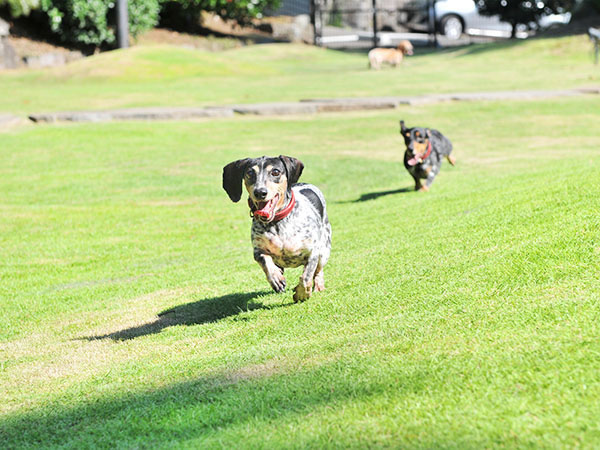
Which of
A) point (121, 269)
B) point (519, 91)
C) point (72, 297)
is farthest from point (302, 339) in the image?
point (519, 91)

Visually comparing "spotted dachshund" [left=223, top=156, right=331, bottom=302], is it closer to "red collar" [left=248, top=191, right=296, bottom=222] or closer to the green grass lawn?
"red collar" [left=248, top=191, right=296, bottom=222]

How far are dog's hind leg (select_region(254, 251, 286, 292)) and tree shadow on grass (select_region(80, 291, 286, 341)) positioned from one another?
0.60m

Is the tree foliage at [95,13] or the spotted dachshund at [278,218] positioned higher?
the tree foliage at [95,13]

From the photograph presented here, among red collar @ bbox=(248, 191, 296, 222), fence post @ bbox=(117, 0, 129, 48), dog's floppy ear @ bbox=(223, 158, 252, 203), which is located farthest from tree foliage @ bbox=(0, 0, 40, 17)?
red collar @ bbox=(248, 191, 296, 222)

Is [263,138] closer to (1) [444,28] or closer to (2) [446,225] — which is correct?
(2) [446,225]

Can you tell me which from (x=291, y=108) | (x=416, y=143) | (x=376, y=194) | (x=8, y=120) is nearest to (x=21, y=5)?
(x=8, y=120)

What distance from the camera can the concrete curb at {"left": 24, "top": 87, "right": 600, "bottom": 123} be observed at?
67.7 ft

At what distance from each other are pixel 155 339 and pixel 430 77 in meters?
24.2

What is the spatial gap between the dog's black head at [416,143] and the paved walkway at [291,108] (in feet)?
32.5

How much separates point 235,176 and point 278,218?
469 mm

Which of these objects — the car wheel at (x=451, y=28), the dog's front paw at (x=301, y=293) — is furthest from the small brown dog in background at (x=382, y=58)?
the dog's front paw at (x=301, y=293)

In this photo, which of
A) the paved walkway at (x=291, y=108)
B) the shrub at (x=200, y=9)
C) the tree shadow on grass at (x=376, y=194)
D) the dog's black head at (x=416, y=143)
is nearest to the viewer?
the dog's black head at (x=416, y=143)

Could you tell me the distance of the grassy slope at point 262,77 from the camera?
80.6 feet

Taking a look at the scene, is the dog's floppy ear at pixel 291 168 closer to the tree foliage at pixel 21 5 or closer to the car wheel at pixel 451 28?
the tree foliage at pixel 21 5
